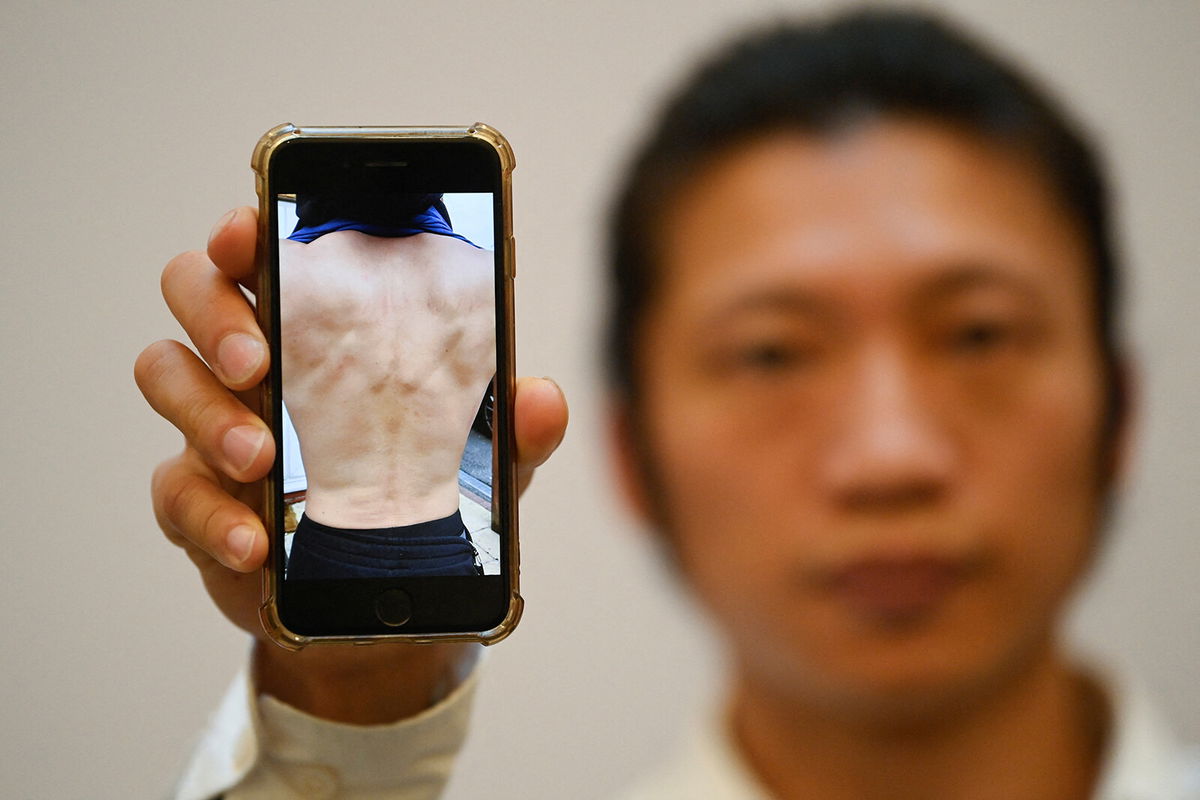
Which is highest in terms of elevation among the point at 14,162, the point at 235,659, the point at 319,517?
the point at 14,162

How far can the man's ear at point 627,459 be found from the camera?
1.42ft

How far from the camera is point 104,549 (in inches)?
21.7

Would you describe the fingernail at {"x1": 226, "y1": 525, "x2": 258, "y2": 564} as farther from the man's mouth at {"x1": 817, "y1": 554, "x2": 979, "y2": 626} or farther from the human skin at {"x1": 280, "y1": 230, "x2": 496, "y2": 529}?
the man's mouth at {"x1": 817, "y1": 554, "x2": 979, "y2": 626}

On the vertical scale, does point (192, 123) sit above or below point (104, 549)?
above

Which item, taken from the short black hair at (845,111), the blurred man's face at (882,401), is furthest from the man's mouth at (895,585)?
the short black hair at (845,111)

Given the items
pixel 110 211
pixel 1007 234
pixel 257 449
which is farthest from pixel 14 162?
pixel 1007 234

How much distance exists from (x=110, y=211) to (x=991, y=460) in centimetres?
44

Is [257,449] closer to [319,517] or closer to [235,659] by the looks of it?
[319,517]

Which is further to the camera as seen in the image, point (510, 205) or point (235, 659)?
point (235, 659)

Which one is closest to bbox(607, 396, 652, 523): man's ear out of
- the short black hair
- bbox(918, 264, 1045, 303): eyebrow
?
the short black hair

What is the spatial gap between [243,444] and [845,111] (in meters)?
0.25

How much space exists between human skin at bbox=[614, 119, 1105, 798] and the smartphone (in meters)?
0.07

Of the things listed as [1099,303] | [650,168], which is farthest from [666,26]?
[1099,303]

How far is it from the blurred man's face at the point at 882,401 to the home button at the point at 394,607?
11 centimetres
